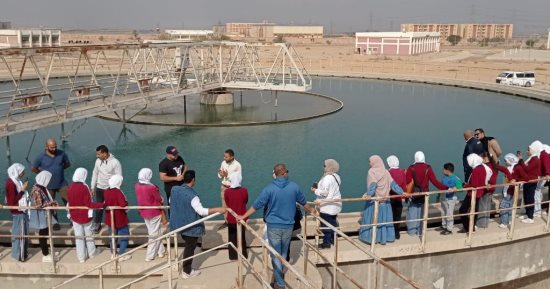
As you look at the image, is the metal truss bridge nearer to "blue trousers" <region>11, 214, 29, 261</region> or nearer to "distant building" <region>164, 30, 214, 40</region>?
"blue trousers" <region>11, 214, 29, 261</region>

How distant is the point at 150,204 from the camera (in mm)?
6562

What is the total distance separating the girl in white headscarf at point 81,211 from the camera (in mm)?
6461

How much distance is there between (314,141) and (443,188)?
929 cm

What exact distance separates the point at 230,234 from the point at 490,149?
5.27 metres

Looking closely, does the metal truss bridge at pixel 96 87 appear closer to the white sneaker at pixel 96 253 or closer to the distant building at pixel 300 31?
the white sneaker at pixel 96 253

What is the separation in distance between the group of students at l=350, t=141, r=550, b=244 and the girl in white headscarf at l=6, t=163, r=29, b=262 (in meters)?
4.61

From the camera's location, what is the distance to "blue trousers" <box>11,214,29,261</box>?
6661mm

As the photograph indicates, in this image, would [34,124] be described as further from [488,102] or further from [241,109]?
[488,102]

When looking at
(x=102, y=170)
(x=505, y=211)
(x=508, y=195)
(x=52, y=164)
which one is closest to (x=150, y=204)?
(x=102, y=170)

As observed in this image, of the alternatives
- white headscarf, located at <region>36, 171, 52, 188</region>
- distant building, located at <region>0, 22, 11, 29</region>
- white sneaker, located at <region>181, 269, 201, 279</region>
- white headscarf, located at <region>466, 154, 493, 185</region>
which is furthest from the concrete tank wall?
distant building, located at <region>0, 22, 11, 29</region>

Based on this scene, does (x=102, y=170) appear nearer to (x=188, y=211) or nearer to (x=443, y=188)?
(x=188, y=211)

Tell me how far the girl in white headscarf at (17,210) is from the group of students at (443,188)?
15.1 feet

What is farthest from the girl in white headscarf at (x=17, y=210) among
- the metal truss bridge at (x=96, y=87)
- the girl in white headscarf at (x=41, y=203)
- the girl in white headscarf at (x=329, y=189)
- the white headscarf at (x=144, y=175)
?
the metal truss bridge at (x=96, y=87)

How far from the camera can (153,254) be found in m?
6.75
